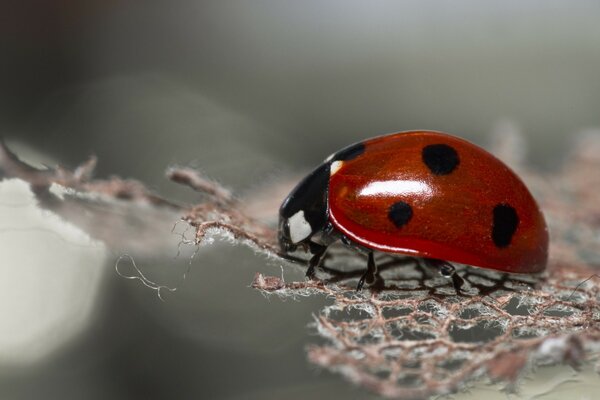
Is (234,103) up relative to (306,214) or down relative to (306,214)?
up

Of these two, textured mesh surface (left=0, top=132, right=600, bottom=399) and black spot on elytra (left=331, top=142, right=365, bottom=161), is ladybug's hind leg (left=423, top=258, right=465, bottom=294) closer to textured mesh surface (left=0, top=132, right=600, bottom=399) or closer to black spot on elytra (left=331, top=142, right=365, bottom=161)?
textured mesh surface (left=0, top=132, right=600, bottom=399)

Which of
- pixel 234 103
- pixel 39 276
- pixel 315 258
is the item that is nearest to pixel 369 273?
pixel 315 258

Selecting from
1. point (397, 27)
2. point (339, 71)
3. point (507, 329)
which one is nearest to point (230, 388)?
point (507, 329)

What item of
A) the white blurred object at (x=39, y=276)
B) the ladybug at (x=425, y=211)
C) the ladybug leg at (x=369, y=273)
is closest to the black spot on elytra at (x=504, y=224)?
the ladybug at (x=425, y=211)

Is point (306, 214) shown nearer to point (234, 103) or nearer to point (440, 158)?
point (440, 158)

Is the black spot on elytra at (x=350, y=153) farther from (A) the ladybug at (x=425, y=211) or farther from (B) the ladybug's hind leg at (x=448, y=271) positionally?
(B) the ladybug's hind leg at (x=448, y=271)

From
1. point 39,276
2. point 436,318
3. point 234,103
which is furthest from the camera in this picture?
point 234,103
